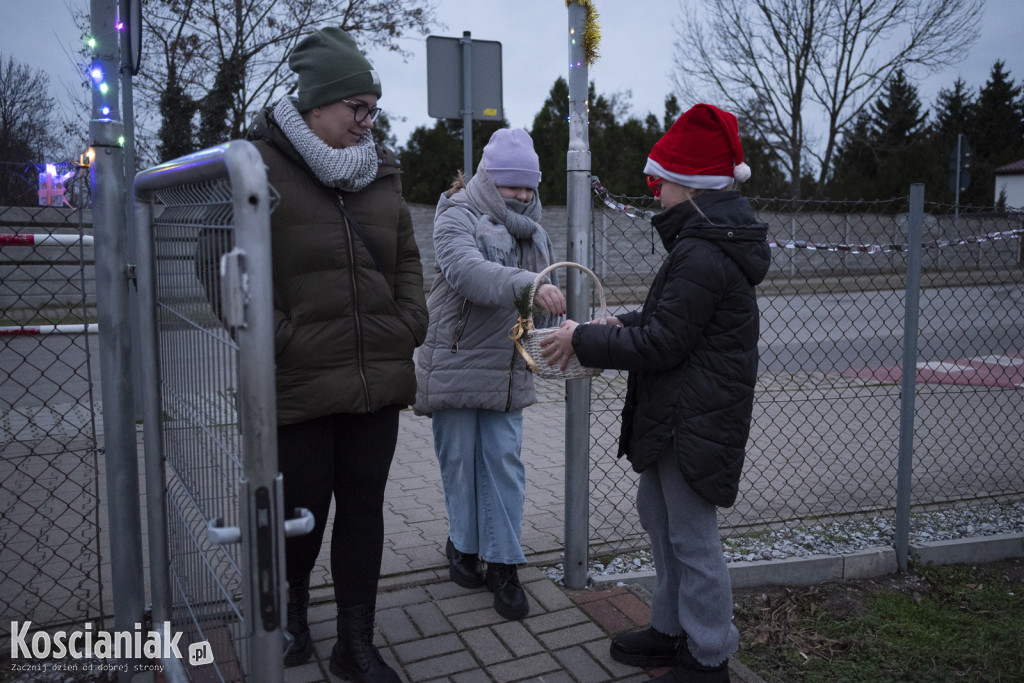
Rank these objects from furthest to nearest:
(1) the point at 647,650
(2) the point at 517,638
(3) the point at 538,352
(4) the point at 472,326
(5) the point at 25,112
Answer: (5) the point at 25,112, (4) the point at 472,326, (2) the point at 517,638, (1) the point at 647,650, (3) the point at 538,352

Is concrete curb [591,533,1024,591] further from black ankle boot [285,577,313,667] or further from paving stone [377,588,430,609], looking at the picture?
black ankle boot [285,577,313,667]

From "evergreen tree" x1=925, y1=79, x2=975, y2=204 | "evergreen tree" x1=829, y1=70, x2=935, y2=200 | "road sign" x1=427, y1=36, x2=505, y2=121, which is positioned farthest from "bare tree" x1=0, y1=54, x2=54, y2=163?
"evergreen tree" x1=925, y1=79, x2=975, y2=204

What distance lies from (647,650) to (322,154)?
1.93 metres

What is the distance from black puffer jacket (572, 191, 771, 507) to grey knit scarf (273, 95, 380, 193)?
88cm

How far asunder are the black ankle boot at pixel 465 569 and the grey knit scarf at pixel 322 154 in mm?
1642

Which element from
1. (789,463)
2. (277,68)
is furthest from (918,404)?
(277,68)

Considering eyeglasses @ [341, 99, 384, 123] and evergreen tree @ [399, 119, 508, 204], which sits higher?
evergreen tree @ [399, 119, 508, 204]

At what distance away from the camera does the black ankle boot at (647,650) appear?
2.71 m

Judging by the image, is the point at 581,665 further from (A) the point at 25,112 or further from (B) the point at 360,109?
(A) the point at 25,112

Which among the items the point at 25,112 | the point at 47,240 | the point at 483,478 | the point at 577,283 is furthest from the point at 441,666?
the point at 25,112

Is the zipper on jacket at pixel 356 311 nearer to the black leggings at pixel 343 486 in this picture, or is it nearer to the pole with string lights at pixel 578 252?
the black leggings at pixel 343 486

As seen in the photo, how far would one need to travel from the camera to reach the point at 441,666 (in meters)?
2.69

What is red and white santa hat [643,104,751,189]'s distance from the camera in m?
2.41

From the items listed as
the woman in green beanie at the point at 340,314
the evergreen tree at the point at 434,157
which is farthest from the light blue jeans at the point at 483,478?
the evergreen tree at the point at 434,157
